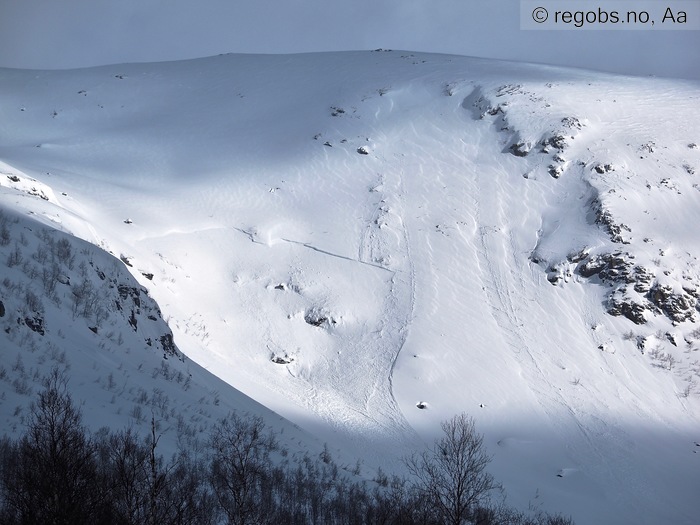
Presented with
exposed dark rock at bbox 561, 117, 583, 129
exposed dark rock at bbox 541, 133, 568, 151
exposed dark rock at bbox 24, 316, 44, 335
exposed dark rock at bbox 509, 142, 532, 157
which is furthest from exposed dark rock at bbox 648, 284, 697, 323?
exposed dark rock at bbox 24, 316, 44, 335

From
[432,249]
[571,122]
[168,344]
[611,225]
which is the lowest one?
[168,344]

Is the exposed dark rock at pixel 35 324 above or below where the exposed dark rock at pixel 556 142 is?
below

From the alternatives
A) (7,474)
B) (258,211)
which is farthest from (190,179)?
(7,474)

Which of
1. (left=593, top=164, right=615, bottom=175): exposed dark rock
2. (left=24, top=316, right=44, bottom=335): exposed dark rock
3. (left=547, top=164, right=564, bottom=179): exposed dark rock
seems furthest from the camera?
(left=547, top=164, right=564, bottom=179): exposed dark rock

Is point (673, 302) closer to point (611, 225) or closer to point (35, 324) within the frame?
point (611, 225)

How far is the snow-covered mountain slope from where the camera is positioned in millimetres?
27859

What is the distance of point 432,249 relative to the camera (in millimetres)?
39594

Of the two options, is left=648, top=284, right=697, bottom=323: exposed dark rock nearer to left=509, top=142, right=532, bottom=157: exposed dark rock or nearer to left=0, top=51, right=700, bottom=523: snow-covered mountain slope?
left=0, top=51, right=700, bottom=523: snow-covered mountain slope

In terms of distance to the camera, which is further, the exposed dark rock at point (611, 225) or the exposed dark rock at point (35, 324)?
the exposed dark rock at point (611, 225)

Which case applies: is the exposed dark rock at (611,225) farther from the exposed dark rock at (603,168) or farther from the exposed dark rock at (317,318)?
the exposed dark rock at (317,318)

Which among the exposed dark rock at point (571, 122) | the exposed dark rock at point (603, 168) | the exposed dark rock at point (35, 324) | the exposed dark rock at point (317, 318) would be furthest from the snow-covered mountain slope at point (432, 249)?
the exposed dark rock at point (35, 324)

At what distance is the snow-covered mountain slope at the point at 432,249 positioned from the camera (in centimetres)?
2786

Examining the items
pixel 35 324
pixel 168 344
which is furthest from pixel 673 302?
pixel 35 324

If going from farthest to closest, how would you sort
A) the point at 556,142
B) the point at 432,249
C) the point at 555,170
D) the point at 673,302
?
the point at 556,142 → the point at 555,170 → the point at 432,249 → the point at 673,302
